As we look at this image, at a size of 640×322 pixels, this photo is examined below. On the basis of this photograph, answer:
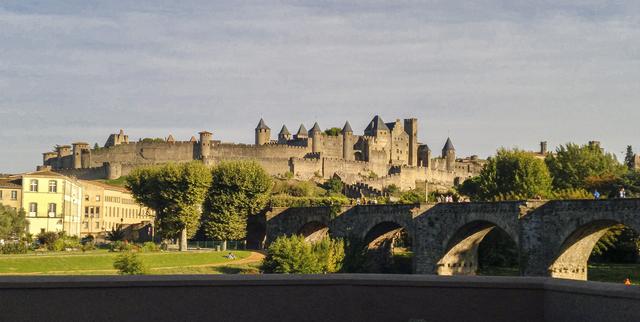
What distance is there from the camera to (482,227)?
1719 inches

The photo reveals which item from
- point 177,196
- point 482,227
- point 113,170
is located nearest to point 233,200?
point 177,196

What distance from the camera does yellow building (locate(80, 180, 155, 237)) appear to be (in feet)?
276

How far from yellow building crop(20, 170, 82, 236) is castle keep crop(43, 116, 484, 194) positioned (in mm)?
52591

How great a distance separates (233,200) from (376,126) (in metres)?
90.2

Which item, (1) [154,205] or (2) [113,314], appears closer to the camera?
(2) [113,314]

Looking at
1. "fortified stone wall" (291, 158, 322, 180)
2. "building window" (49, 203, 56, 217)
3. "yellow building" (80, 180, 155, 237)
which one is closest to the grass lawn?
"building window" (49, 203, 56, 217)

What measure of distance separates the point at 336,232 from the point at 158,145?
83700 mm

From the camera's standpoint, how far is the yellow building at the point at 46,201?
66750mm

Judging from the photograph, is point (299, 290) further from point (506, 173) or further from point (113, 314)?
point (506, 173)

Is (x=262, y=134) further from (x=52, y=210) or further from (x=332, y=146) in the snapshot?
(x=52, y=210)

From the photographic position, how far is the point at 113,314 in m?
9.39

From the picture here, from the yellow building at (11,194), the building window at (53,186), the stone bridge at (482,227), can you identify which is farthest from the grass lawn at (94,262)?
the yellow building at (11,194)

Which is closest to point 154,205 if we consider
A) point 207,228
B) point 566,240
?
point 207,228

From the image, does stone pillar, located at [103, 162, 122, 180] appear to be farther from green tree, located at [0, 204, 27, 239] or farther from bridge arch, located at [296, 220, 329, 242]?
bridge arch, located at [296, 220, 329, 242]
